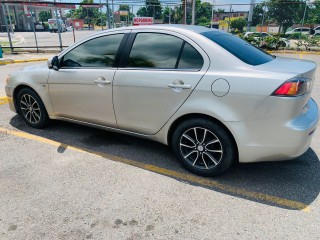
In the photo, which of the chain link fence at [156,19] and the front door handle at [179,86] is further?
the chain link fence at [156,19]

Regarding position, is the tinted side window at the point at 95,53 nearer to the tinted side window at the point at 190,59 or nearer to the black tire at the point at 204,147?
the tinted side window at the point at 190,59

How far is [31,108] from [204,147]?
298 cm

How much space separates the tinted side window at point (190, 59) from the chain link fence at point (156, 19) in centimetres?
1067

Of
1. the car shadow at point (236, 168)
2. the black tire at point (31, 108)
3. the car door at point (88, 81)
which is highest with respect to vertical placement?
the car door at point (88, 81)

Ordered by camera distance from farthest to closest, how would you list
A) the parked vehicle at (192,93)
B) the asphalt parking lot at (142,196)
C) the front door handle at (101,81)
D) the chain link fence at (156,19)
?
→ the chain link fence at (156,19) < the front door handle at (101,81) < the parked vehicle at (192,93) < the asphalt parking lot at (142,196)

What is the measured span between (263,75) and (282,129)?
1.82ft

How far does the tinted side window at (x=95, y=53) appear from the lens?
3.64 m

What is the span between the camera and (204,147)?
10.4ft

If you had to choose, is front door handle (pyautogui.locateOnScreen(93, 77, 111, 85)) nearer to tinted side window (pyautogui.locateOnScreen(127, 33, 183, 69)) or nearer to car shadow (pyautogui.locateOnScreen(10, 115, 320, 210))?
tinted side window (pyautogui.locateOnScreen(127, 33, 183, 69))

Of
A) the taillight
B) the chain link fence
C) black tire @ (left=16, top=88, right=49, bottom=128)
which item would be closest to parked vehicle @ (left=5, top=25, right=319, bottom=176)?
the taillight

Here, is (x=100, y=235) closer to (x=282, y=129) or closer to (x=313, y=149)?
(x=282, y=129)

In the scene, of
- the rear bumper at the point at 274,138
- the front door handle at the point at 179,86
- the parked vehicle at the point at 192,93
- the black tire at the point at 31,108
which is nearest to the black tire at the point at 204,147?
the parked vehicle at the point at 192,93

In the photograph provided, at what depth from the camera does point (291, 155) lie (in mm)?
2836

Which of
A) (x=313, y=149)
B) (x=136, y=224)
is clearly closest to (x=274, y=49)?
(x=313, y=149)
